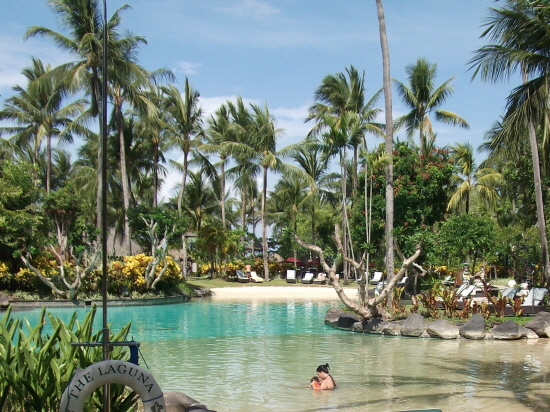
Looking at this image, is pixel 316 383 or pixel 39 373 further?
pixel 316 383

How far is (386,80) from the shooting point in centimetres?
1791

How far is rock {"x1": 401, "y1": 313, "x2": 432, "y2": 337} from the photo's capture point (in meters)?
14.4

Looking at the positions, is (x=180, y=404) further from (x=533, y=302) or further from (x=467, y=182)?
(x=467, y=182)

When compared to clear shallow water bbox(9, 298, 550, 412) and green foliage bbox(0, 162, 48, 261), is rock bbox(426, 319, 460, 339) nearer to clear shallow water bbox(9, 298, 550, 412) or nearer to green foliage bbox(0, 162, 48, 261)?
clear shallow water bbox(9, 298, 550, 412)

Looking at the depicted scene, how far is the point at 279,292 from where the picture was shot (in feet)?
102

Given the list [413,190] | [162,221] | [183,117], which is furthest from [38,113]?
[413,190]

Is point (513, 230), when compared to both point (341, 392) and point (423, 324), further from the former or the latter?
A: point (341, 392)

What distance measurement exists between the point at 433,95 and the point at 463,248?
1145 cm

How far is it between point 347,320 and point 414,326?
2.22 m

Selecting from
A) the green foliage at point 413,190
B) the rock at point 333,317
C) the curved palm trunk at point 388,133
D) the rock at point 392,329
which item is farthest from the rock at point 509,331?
the green foliage at point 413,190

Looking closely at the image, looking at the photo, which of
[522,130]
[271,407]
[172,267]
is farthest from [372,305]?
[172,267]

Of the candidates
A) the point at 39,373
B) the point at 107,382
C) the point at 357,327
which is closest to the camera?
the point at 107,382

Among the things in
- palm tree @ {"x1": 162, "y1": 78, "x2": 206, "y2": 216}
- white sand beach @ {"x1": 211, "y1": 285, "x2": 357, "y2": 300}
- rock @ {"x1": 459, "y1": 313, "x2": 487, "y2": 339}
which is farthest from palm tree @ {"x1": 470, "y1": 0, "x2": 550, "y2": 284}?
palm tree @ {"x1": 162, "y1": 78, "x2": 206, "y2": 216}

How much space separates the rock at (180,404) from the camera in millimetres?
6551
